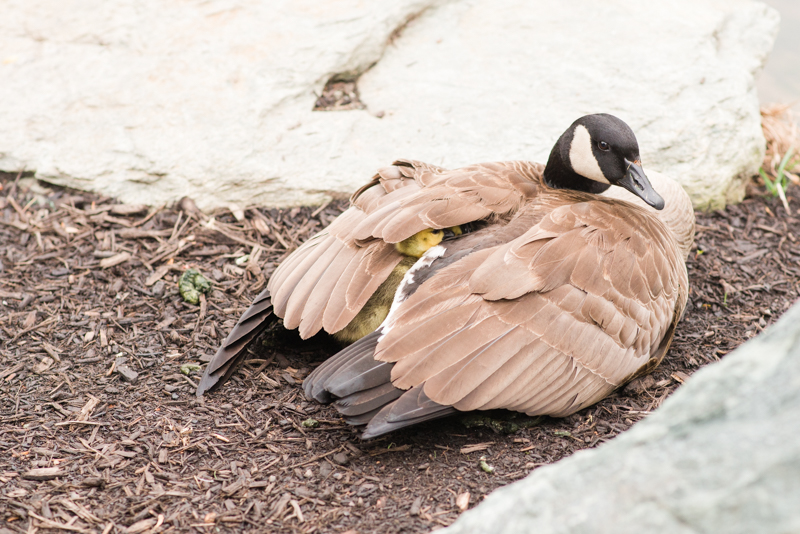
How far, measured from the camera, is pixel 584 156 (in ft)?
13.5

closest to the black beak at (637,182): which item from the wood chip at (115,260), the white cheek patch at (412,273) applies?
the white cheek patch at (412,273)

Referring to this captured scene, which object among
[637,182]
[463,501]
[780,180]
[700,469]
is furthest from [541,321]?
[780,180]

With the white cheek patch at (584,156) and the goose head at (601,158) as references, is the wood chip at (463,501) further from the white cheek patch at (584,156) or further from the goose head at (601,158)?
the white cheek patch at (584,156)

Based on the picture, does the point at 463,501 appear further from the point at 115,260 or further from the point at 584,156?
the point at 115,260

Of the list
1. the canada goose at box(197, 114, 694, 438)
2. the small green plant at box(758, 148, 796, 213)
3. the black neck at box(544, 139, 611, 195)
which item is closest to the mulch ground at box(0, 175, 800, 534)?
the canada goose at box(197, 114, 694, 438)

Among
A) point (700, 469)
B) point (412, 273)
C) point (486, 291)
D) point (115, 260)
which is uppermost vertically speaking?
point (700, 469)

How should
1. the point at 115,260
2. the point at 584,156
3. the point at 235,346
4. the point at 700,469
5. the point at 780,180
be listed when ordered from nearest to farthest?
the point at 700,469, the point at 235,346, the point at 584,156, the point at 115,260, the point at 780,180

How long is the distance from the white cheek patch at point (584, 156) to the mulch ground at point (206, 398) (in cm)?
121

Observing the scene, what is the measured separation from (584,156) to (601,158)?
107 millimetres

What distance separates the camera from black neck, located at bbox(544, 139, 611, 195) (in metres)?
4.26

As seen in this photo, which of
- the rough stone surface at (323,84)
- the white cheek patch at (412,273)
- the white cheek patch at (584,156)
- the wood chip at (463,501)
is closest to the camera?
the wood chip at (463,501)

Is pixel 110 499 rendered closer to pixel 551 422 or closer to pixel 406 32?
pixel 551 422

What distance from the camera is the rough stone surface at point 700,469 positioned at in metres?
1.51

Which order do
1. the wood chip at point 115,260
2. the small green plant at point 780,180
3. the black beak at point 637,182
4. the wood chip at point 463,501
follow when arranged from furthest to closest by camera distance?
1. the small green plant at point 780,180
2. the wood chip at point 115,260
3. the black beak at point 637,182
4. the wood chip at point 463,501
